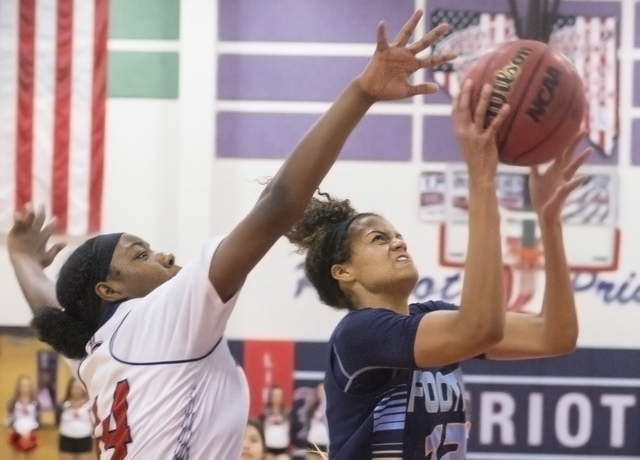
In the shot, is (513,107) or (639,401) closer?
(513,107)

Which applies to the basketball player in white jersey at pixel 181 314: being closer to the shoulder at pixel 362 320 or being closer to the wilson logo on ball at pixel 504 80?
the wilson logo on ball at pixel 504 80

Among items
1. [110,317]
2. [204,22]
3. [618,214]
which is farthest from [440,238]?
[110,317]

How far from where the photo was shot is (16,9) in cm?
567

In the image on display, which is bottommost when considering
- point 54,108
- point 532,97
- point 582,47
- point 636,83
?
point 532,97

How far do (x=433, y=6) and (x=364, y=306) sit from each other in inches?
157

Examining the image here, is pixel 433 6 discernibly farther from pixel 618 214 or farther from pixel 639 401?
pixel 639 401

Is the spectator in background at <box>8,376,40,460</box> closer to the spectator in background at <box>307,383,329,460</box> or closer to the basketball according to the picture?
the spectator in background at <box>307,383,329,460</box>

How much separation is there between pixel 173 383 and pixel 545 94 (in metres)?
1.02

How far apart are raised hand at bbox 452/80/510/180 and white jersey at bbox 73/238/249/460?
1.67ft

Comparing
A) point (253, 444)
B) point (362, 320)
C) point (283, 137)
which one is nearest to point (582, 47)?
point (283, 137)

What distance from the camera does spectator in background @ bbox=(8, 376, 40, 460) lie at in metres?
5.62

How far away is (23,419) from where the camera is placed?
5625 millimetres

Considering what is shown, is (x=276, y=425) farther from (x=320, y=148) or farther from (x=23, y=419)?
(x=320, y=148)

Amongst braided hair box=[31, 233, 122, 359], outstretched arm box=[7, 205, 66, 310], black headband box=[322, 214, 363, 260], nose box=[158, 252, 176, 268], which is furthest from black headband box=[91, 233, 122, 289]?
black headband box=[322, 214, 363, 260]
